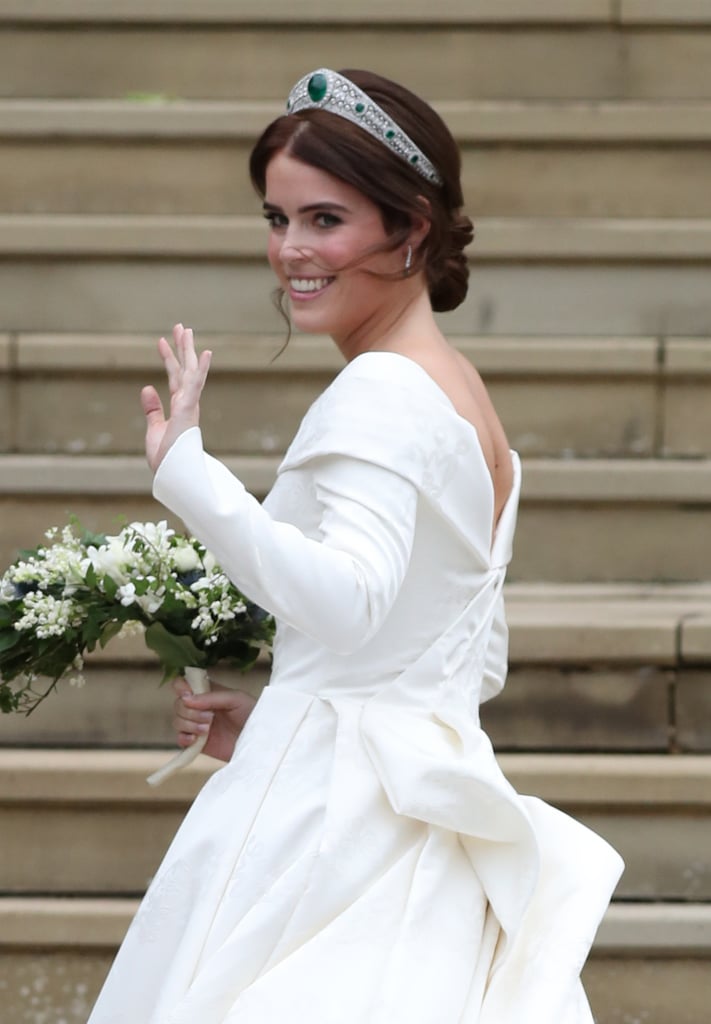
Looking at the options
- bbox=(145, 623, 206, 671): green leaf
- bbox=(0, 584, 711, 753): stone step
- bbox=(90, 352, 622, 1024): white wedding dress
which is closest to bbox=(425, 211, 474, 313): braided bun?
bbox=(90, 352, 622, 1024): white wedding dress

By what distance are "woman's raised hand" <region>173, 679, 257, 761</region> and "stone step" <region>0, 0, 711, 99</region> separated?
304cm

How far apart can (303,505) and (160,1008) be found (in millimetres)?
666

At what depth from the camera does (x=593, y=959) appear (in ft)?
12.4

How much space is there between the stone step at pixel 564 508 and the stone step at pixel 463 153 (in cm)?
92

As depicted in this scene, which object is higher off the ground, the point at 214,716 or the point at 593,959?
the point at 214,716

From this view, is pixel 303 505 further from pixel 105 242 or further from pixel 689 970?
pixel 105 242

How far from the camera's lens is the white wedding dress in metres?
1.95

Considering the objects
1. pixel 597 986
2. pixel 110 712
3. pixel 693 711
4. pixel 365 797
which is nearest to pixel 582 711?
pixel 693 711

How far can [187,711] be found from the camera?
7.93ft

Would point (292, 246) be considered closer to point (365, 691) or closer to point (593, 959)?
point (365, 691)

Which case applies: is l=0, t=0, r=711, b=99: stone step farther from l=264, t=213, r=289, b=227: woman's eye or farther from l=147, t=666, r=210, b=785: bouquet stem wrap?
l=147, t=666, r=210, b=785: bouquet stem wrap

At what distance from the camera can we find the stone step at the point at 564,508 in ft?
14.2

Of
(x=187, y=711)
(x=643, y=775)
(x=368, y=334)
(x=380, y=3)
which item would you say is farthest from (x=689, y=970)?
(x=380, y=3)

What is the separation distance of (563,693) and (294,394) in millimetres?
1162
